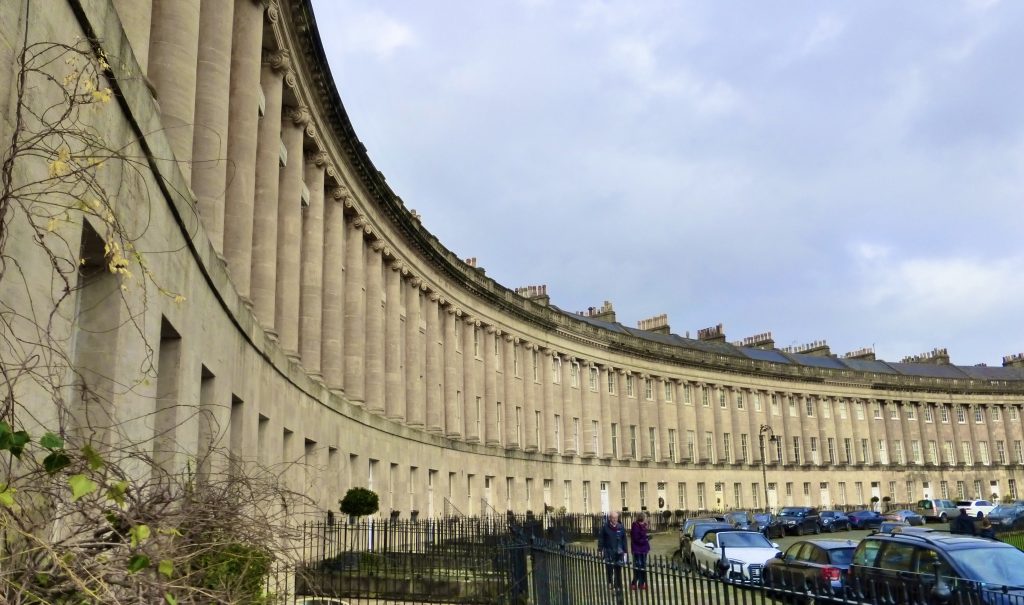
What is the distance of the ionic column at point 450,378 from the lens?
48.8 metres

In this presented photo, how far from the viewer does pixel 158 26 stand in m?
16.5

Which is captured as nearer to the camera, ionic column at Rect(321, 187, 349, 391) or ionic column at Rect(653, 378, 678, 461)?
ionic column at Rect(321, 187, 349, 391)

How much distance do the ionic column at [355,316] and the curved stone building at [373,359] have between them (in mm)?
107

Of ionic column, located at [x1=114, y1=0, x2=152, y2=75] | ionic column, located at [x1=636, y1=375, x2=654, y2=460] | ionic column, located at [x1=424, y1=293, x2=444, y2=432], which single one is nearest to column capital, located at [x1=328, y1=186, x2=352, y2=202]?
ionic column, located at [x1=424, y1=293, x2=444, y2=432]

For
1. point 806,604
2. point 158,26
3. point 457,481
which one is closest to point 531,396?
point 457,481

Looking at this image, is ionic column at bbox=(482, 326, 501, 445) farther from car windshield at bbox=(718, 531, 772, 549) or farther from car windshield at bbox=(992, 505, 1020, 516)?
car windshield at bbox=(992, 505, 1020, 516)

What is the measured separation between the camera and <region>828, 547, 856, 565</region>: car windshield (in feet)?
65.4

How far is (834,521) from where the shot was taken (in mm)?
56781

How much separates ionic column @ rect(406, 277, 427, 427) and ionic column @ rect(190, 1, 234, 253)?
2454 cm

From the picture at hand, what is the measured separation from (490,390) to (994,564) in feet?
138

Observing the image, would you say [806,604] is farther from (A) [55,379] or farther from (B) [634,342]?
(B) [634,342]

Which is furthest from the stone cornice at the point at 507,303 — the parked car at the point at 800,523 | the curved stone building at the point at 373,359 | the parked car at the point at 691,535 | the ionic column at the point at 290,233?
the parked car at the point at 800,523

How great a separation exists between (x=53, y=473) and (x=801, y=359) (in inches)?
3751

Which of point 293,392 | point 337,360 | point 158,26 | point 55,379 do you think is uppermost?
point 158,26
